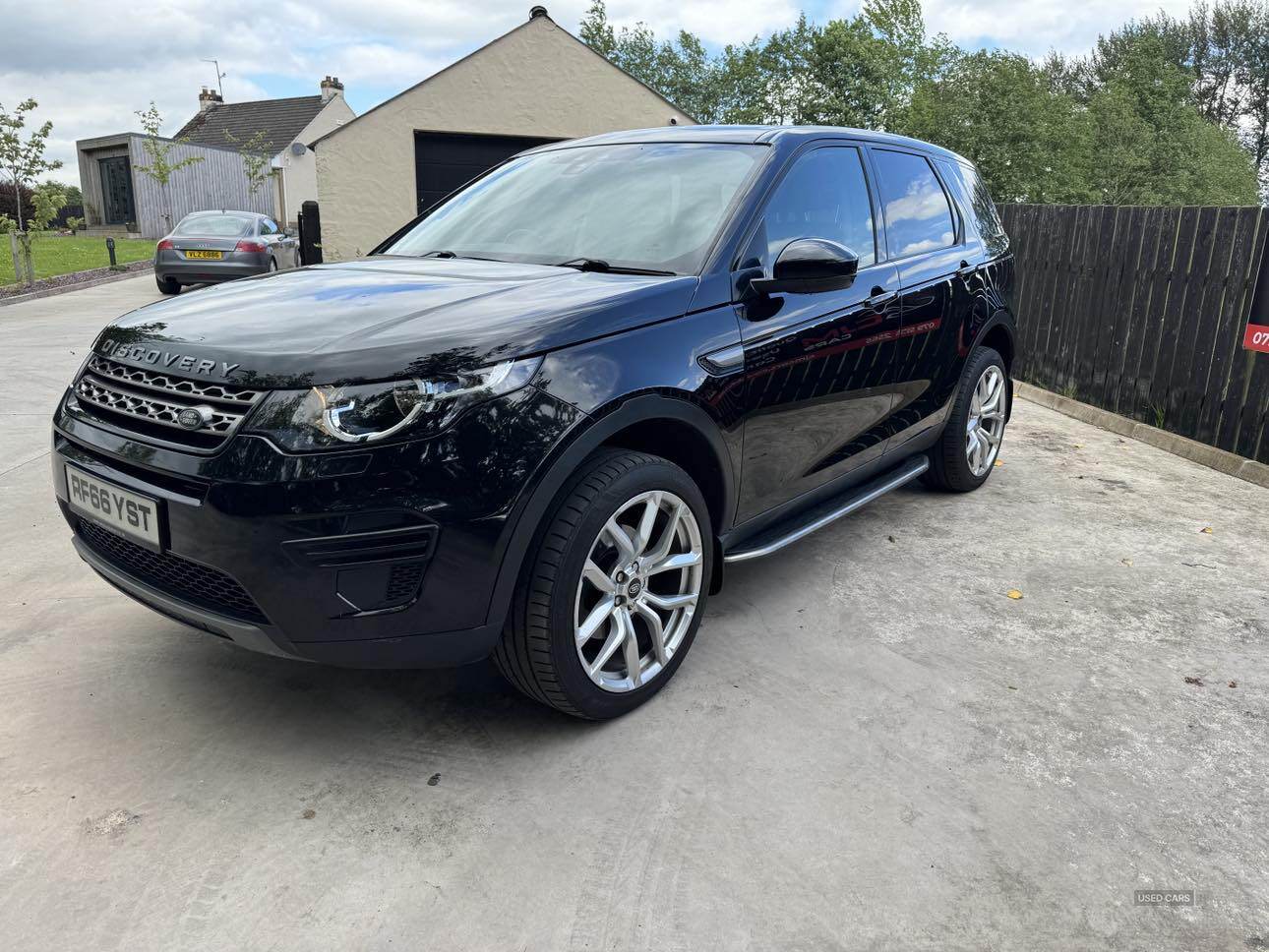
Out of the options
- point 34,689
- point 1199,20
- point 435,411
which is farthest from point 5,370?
point 1199,20

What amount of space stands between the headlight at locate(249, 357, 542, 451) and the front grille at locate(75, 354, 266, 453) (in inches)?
3.5

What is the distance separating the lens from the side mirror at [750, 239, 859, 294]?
3043 millimetres

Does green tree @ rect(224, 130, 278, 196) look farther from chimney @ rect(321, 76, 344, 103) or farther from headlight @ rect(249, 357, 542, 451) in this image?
headlight @ rect(249, 357, 542, 451)

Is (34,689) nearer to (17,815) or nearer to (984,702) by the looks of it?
(17,815)

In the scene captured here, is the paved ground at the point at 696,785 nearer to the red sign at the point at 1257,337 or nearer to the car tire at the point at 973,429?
the car tire at the point at 973,429

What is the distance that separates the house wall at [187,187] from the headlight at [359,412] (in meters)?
35.3

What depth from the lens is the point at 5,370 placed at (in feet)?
27.1

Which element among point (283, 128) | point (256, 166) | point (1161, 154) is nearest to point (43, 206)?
point (256, 166)

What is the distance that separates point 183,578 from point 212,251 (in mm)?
14571

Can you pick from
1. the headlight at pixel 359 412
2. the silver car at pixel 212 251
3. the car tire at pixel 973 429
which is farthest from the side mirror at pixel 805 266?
the silver car at pixel 212 251

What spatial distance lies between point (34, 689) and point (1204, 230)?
7.59 metres

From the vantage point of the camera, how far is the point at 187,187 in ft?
116

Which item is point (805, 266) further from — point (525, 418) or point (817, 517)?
point (525, 418)

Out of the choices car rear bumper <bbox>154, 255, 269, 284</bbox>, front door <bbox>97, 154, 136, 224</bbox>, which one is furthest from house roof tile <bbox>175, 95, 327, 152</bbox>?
car rear bumper <bbox>154, 255, 269, 284</bbox>
